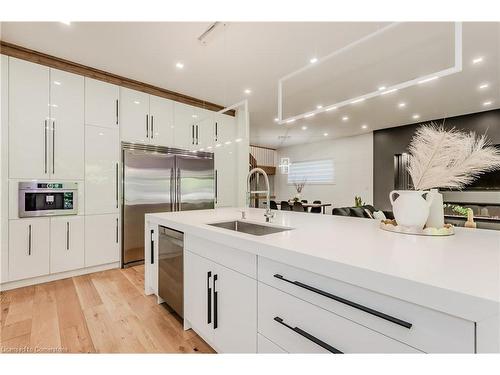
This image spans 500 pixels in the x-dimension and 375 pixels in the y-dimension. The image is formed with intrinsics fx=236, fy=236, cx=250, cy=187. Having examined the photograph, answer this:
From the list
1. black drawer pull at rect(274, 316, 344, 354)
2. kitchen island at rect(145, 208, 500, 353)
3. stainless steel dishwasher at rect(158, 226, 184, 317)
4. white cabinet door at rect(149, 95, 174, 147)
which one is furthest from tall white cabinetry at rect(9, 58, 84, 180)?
black drawer pull at rect(274, 316, 344, 354)

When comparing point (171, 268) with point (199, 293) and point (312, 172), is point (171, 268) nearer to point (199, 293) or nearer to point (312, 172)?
point (199, 293)

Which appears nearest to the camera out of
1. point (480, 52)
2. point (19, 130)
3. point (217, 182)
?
point (19, 130)

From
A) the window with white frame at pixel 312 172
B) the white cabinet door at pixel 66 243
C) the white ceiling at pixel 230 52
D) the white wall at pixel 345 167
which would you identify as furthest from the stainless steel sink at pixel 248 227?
the window with white frame at pixel 312 172

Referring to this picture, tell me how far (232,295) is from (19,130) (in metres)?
3.00

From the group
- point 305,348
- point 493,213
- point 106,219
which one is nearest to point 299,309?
point 305,348

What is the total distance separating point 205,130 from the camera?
4211 millimetres

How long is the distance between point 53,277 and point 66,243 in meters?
0.41

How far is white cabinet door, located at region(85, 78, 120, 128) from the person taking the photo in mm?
3043

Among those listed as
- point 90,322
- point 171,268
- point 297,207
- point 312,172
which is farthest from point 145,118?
point 312,172

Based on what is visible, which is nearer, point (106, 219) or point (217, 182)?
point (106, 219)

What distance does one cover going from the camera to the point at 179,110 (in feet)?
A: 12.8
